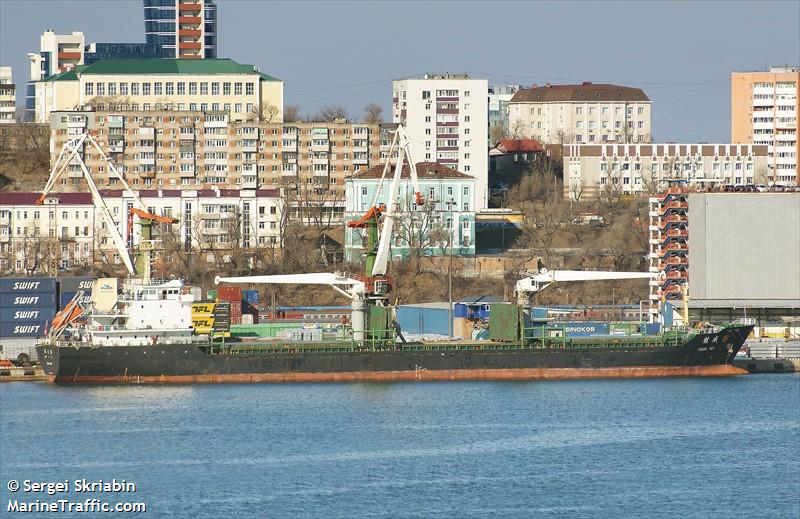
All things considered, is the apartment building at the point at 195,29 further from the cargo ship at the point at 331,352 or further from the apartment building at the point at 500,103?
the cargo ship at the point at 331,352

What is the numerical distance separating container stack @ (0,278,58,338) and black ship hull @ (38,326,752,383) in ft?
31.3

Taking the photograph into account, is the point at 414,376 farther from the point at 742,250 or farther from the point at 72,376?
the point at 742,250

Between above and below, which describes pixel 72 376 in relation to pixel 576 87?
below

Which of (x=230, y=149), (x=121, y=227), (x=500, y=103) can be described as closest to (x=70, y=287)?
(x=121, y=227)

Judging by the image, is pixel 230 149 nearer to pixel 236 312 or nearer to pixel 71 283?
pixel 236 312

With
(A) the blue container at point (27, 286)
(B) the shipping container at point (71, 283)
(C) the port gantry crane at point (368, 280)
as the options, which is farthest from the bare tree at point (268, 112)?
(C) the port gantry crane at point (368, 280)

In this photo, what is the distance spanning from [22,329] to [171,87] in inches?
1782

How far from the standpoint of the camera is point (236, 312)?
256ft

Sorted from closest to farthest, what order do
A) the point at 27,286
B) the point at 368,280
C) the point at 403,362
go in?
1. the point at 403,362
2. the point at 368,280
3. the point at 27,286

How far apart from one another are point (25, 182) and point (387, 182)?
26.7 m

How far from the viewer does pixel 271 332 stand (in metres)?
73.2

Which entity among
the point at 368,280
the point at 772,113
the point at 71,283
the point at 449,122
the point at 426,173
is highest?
the point at 772,113

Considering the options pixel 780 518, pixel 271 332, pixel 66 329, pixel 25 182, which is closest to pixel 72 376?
pixel 66 329

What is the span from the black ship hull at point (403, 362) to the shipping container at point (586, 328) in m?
3.94
